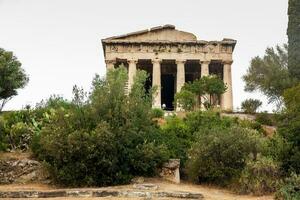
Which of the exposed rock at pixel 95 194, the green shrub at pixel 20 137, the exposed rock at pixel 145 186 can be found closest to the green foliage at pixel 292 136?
the exposed rock at pixel 95 194

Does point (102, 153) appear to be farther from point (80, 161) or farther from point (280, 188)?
point (280, 188)

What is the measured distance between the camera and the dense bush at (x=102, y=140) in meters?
22.6

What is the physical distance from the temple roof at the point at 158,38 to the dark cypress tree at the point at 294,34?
11.0 meters

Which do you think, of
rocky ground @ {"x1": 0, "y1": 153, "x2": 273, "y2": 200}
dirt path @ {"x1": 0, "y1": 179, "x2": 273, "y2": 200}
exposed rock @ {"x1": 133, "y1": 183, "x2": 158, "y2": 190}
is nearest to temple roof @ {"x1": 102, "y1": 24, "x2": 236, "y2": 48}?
rocky ground @ {"x1": 0, "y1": 153, "x2": 273, "y2": 200}

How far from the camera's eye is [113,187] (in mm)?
21531

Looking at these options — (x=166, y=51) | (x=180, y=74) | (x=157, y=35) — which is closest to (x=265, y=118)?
(x=180, y=74)

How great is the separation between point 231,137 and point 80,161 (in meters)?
5.57

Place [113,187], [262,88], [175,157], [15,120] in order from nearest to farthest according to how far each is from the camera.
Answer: [113,187] → [175,157] → [15,120] → [262,88]

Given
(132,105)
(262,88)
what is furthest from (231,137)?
(262,88)

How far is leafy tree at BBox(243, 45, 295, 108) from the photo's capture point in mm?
40531

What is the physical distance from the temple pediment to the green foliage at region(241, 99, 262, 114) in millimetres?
9544

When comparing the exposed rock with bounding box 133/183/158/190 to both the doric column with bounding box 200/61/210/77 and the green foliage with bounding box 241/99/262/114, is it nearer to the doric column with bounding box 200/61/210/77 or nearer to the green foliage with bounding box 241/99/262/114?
the green foliage with bounding box 241/99/262/114

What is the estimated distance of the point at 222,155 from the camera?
2336cm

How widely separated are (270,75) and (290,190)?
22.8 metres
